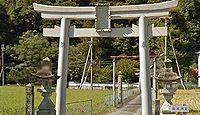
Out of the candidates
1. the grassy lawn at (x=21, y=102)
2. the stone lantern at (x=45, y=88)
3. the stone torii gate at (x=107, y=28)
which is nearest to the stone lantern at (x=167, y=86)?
the stone torii gate at (x=107, y=28)

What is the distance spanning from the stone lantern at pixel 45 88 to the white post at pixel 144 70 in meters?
3.01

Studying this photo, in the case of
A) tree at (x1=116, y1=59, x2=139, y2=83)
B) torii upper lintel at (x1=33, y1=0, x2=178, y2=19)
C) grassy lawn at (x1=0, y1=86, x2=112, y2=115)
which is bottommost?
grassy lawn at (x1=0, y1=86, x2=112, y2=115)

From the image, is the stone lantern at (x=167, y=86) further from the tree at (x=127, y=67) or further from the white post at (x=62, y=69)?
the tree at (x=127, y=67)

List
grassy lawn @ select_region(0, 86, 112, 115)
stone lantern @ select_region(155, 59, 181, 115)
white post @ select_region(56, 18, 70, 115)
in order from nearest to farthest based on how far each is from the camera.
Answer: stone lantern @ select_region(155, 59, 181, 115)
white post @ select_region(56, 18, 70, 115)
grassy lawn @ select_region(0, 86, 112, 115)

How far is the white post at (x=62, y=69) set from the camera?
44.5ft

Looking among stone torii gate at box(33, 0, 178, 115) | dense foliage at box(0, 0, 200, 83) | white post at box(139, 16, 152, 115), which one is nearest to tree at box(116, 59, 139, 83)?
dense foliage at box(0, 0, 200, 83)

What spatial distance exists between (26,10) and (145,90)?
4654cm

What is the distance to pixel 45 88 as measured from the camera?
1192cm

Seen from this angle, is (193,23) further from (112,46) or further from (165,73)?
(165,73)

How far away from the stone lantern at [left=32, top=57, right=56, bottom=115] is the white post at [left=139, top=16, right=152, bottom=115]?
301cm

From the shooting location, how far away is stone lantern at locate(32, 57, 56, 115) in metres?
11.8

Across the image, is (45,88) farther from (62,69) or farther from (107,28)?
(107,28)

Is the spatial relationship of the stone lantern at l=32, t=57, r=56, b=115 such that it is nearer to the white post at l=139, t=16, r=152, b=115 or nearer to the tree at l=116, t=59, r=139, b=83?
the white post at l=139, t=16, r=152, b=115

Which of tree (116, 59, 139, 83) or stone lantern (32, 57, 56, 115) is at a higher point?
tree (116, 59, 139, 83)
